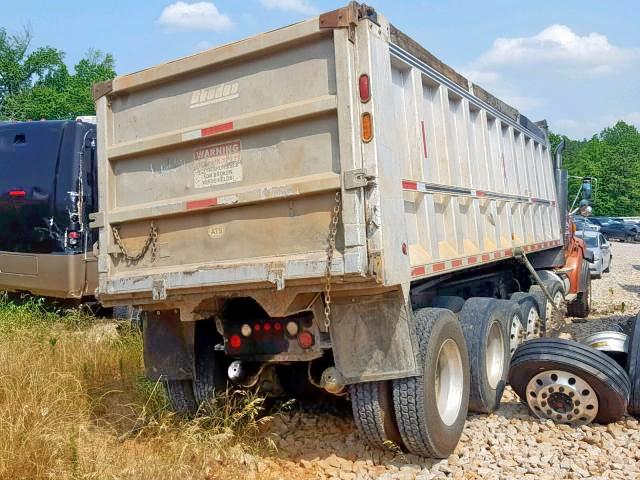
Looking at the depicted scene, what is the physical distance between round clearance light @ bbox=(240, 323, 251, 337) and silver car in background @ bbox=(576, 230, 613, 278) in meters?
14.2

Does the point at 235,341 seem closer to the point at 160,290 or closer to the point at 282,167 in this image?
the point at 160,290

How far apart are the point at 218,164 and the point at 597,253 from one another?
1582 centimetres

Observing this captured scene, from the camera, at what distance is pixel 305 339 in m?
4.20

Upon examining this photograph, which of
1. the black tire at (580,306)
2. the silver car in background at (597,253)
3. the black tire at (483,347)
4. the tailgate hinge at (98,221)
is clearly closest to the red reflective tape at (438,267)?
the black tire at (483,347)

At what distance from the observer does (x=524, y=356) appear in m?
4.89

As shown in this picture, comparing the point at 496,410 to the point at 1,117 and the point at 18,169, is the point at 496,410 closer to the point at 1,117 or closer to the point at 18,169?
the point at 18,169

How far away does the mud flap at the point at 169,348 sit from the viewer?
4.74 metres

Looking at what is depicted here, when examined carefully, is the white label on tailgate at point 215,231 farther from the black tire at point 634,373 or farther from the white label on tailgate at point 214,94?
the black tire at point 634,373

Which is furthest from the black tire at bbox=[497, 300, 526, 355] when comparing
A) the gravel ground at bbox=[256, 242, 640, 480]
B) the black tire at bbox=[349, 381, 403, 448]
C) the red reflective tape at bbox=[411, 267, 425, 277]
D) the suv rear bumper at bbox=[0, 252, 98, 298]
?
the suv rear bumper at bbox=[0, 252, 98, 298]

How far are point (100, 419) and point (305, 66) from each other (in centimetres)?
313

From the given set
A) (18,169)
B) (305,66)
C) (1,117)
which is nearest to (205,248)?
(305,66)

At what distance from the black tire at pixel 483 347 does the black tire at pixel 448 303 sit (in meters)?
0.09

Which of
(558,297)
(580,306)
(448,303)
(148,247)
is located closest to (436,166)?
(448,303)

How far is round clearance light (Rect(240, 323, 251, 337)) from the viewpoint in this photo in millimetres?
4422
